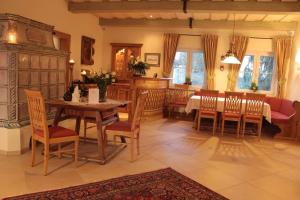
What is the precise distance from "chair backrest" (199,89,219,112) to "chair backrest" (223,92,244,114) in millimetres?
245

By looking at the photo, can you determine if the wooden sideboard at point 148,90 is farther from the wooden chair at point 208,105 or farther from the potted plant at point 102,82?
the potted plant at point 102,82

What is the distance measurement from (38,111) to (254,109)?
15.3 ft

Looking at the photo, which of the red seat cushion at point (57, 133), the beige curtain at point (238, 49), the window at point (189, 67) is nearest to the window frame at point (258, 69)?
the beige curtain at point (238, 49)

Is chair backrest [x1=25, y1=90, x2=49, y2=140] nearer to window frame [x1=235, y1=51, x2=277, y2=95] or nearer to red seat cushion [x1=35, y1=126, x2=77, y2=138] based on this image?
red seat cushion [x1=35, y1=126, x2=77, y2=138]

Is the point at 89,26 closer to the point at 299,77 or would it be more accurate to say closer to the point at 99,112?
the point at 99,112

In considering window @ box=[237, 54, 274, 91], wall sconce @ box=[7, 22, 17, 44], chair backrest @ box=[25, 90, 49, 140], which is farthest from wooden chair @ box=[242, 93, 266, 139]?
wall sconce @ box=[7, 22, 17, 44]

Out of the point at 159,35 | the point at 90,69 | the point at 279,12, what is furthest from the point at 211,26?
the point at 90,69

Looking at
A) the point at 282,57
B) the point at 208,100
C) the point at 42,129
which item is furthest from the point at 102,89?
the point at 282,57

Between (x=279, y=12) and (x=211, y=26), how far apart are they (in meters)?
2.42

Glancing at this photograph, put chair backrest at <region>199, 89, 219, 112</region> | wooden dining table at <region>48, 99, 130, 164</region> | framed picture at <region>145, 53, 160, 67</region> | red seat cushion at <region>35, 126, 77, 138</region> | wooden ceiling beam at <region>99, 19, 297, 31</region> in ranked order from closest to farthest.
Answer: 1. red seat cushion at <region>35, 126, 77, 138</region>
2. wooden dining table at <region>48, 99, 130, 164</region>
3. chair backrest at <region>199, 89, 219, 112</region>
4. wooden ceiling beam at <region>99, 19, 297, 31</region>
5. framed picture at <region>145, 53, 160, 67</region>

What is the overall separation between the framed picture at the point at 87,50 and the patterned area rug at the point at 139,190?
18.8 feet

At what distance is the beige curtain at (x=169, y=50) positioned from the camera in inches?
346

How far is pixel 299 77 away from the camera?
23.1 feet

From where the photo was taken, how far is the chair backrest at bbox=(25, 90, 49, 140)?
3289mm
